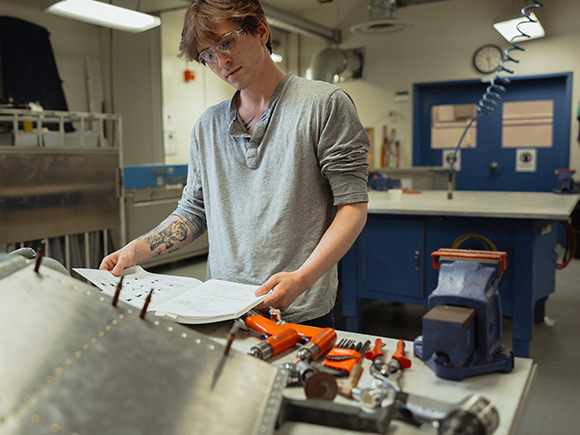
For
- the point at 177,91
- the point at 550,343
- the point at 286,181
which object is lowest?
the point at 550,343

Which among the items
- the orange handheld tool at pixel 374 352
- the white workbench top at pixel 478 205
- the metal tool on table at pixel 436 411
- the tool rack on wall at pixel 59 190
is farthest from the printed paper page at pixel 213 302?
the tool rack on wall at pixel 59 190

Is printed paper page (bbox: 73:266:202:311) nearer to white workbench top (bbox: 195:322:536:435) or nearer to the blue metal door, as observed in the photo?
white workbench top (bbox: 195:322:536:435)

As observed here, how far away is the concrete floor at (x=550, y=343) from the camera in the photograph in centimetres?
225

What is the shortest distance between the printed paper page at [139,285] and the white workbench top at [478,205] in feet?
6.37

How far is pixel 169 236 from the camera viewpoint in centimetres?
144

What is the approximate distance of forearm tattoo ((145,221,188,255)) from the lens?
1398 millimetres

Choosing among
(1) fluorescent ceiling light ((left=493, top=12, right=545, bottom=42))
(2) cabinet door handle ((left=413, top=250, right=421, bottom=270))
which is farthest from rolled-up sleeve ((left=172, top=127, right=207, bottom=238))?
(1) fluorescent ceiling light ((left=493, top=12, right=545, bottom=42))

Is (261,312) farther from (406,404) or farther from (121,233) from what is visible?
(121,233)

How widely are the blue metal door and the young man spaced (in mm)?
5790

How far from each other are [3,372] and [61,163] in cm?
343

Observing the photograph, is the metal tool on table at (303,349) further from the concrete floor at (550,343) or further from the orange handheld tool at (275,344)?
the concrete floor at (550,343)

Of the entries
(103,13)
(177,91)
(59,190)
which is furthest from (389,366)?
(177,91)

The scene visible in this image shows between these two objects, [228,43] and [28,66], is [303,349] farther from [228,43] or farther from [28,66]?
[28,66]

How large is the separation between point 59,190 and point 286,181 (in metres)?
3.05
